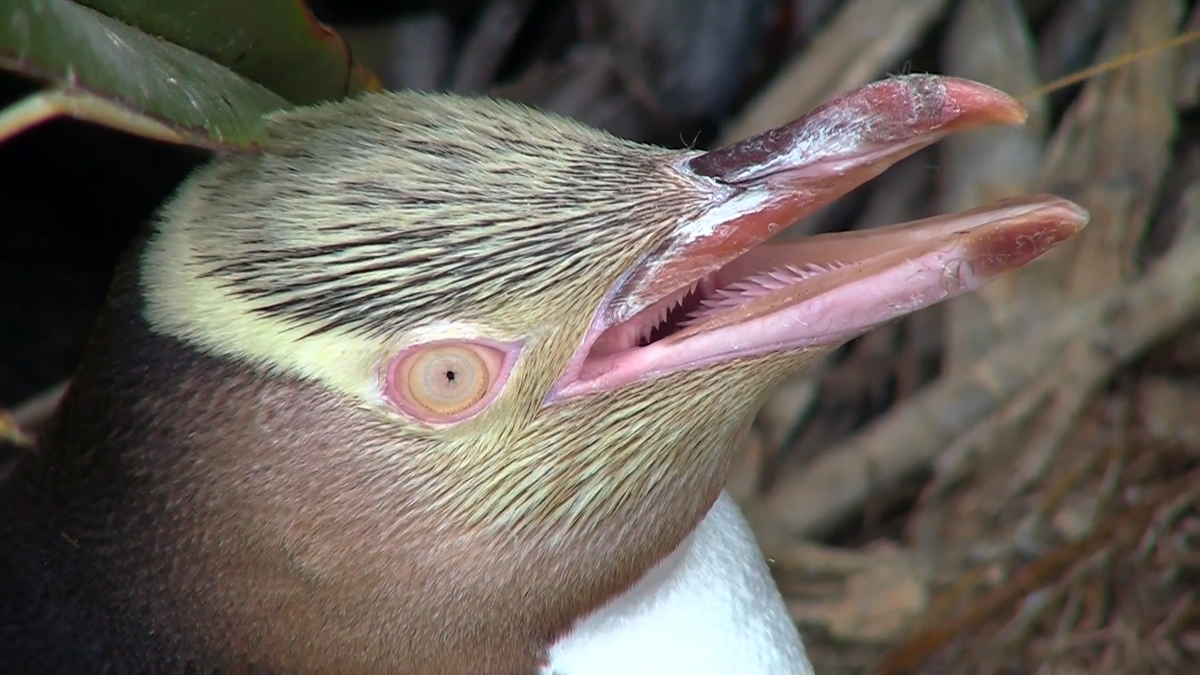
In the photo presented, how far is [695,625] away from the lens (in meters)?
1.23

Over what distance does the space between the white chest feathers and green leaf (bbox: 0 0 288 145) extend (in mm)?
533

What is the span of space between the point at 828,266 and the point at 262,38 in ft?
1.85

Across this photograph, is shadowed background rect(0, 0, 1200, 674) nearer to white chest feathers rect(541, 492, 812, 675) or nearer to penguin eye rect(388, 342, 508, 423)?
white chest feathers rect(541, 492, 812, 675)

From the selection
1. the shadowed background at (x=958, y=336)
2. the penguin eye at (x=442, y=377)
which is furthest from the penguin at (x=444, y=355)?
the shadowed background at (x=958, y=336)

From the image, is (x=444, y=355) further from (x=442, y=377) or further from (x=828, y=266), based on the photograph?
(x=828, y=266)

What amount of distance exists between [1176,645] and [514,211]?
4.74ft

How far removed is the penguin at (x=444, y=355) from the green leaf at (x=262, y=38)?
5.0 inches

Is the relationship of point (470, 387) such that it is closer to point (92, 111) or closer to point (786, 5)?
point (92, 111)

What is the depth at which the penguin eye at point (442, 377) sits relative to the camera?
38.0 inches

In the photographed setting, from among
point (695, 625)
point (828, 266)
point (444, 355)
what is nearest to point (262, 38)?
point (444, 355)

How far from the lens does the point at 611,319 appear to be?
40.2 inches

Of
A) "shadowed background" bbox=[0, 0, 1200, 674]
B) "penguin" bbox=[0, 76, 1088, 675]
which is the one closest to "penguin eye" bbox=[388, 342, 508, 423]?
"penguin" bbox=[0, 76, 1088, 675]

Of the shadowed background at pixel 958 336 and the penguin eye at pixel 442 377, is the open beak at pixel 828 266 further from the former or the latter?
the shadowed background at pixel 958 336

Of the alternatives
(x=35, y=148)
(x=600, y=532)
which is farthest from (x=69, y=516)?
(x=35, y=148)
